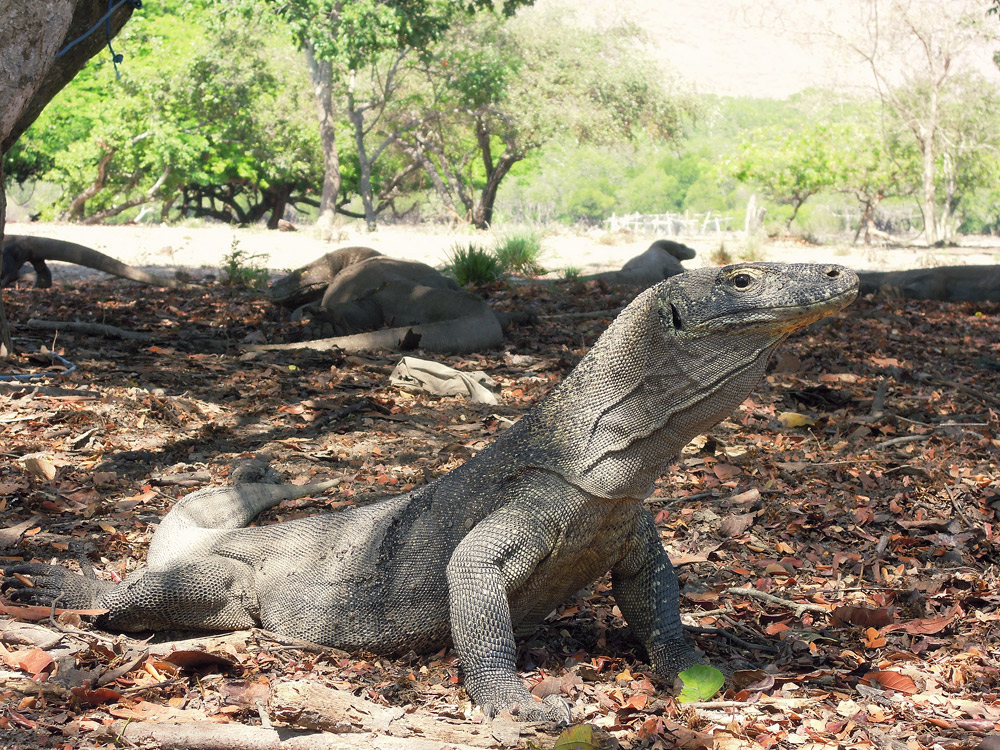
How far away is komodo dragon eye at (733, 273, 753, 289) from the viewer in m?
2.84

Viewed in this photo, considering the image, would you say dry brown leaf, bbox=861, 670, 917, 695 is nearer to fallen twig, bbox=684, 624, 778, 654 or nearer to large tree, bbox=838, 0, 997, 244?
fallen twig, bbox=684, 624, 778, 654

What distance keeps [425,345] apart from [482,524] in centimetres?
596

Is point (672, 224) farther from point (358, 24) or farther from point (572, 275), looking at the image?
point (572, 275)

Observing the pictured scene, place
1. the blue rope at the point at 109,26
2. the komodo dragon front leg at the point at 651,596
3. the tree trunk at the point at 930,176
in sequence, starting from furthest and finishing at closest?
the tree trunk at the point at 930,176, the blue rope at the point at 109,26, the komodo dragon front leg at the point at 651,596

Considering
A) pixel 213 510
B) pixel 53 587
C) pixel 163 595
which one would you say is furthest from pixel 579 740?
pixel 213 510

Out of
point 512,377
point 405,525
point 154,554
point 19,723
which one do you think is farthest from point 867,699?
point 512,377

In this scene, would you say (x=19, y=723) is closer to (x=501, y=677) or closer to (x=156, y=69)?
(x=501, y=677)

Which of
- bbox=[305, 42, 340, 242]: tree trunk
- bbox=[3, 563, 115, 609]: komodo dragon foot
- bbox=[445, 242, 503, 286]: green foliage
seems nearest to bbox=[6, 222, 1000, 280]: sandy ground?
bbox=[445, 242, 503, 286]: green foliage

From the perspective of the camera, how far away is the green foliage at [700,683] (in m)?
2.95

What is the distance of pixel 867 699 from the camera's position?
294 centimetres

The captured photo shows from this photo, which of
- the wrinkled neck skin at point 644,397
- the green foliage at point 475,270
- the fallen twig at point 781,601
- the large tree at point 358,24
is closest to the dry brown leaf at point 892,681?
the fallen twig at point 781,601

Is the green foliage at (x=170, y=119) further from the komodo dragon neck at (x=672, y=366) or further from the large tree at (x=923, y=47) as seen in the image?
the komodo dragon neck at (x=672, y=366)

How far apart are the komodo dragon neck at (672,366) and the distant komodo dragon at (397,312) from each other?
5.79 m

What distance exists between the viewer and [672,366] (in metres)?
2.93
